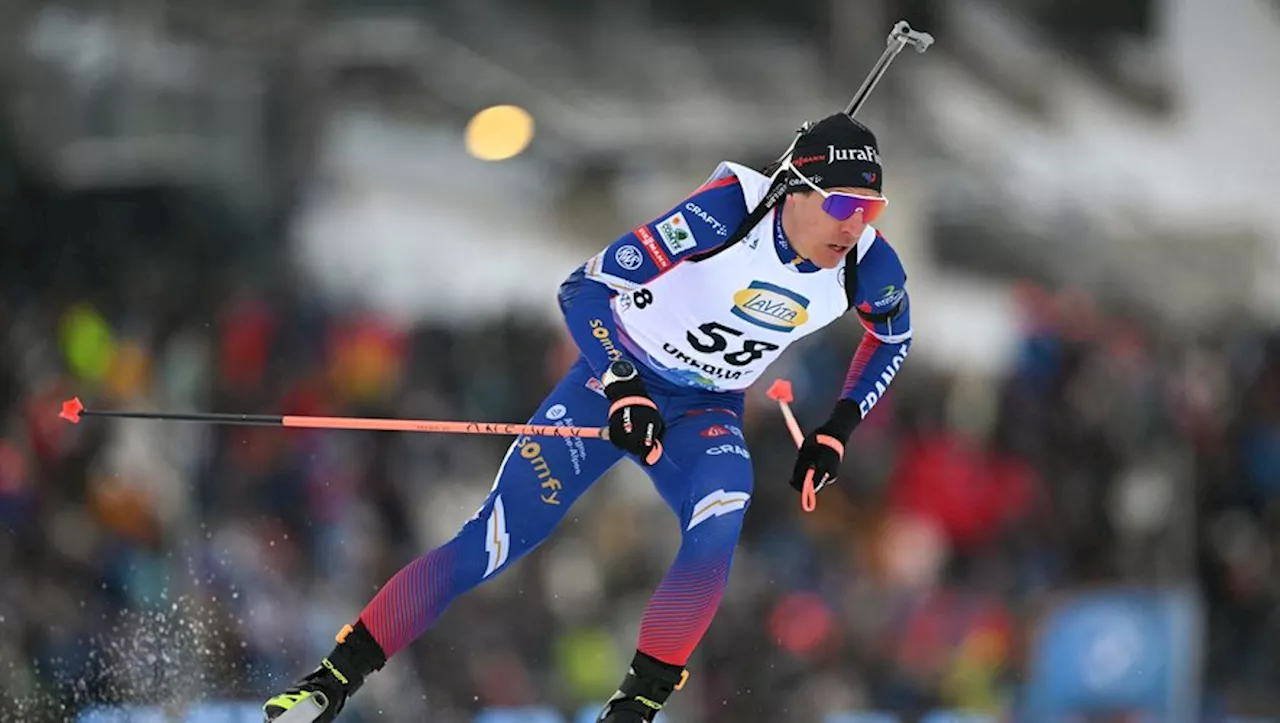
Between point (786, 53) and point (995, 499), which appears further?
point (786, 53)

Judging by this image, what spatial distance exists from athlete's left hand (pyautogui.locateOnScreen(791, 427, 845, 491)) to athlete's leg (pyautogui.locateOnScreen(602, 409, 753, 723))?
0.51ft

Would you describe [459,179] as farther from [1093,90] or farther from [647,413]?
[647,413]

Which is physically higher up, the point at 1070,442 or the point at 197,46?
the point at 1070,442

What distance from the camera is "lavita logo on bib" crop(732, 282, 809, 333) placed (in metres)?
5.40

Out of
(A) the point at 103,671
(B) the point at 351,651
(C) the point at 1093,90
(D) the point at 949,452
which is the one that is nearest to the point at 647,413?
(B) the point at 351,651

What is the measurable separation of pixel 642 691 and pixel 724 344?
3.49 feet

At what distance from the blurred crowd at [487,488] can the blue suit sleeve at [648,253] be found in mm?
3050

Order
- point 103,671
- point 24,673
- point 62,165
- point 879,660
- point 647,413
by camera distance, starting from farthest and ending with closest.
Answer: point 62,165 → point 879,660 → point 24,673 → point 103,671 → point 647,413

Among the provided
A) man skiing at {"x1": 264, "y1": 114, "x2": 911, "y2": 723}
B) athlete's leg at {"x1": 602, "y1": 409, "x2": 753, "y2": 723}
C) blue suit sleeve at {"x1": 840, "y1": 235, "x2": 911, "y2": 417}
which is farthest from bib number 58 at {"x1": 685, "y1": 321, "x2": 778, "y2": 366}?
blue suit sleeve at {"x1": 840, "y1": 235, "x2": 911, "y2": 417}

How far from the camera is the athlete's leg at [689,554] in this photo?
198 inches

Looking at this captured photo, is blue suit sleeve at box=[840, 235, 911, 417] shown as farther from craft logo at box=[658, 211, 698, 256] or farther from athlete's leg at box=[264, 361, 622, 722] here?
athlete's leg at box=[264, 361, 622, 722]

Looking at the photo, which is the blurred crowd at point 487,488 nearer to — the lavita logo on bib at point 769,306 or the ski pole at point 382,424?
the ski pole at point 382,424

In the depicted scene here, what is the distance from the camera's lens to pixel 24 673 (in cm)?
820

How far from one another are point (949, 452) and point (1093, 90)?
2805 millimetres
